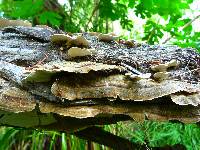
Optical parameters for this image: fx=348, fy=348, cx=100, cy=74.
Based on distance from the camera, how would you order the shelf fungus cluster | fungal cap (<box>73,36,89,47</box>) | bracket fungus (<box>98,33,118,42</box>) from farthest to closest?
bracket fungus (<box>98,33,118,42</box>)
fungal cap (<box>73,36,89,47</box>)
the shelf fungus cluster

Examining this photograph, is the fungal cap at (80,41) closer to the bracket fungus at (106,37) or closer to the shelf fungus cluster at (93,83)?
the shelf fungus cluster at (93,83)

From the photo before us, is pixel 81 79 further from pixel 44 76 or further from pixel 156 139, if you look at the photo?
pixel 156 139

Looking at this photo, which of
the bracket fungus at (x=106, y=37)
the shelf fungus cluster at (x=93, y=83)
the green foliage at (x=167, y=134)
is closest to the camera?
the shelf fungus cluster at (x=93, y=83)

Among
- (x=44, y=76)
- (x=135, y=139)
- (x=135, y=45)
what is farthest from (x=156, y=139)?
(x=44, y=76)

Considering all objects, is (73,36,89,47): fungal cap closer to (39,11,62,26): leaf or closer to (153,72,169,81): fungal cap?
(153,72,169,81): fungal cap

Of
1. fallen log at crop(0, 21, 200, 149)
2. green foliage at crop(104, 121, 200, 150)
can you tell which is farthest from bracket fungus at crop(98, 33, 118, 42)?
green foliage at crop(104, 121, 200, 150)

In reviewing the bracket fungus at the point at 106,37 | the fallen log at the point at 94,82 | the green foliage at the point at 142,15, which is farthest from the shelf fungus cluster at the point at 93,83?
the green foliage at the point at 142,15

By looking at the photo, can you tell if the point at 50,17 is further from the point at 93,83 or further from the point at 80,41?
the point at 93,83

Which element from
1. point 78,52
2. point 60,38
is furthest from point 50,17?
point 78,52

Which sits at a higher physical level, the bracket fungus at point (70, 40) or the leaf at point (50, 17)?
the leaf at point (50, 17)
